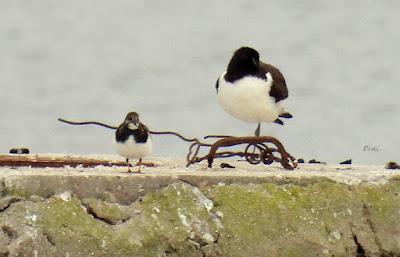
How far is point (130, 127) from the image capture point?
6.43 metres

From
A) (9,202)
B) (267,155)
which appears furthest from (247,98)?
(9,202)

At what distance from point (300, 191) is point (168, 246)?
2.26 feet

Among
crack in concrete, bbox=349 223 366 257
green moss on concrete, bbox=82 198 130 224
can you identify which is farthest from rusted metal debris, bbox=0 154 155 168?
crack in concrete, bbox=349 223 366 257

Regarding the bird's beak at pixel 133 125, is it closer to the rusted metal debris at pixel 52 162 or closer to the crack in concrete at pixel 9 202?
the rusted metal debris at pixel 52 162

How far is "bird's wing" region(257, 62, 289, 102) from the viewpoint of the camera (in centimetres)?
775

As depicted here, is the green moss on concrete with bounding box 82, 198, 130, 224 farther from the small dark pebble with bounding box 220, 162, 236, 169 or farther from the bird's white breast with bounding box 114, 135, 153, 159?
the small dark pebble with bounding box 220, 162, 236, 169

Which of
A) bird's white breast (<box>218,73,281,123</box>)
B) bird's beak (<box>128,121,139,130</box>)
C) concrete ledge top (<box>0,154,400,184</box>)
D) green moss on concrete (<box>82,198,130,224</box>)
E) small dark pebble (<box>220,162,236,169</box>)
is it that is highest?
bird's white breast (<box>218,73,281,123</box>)

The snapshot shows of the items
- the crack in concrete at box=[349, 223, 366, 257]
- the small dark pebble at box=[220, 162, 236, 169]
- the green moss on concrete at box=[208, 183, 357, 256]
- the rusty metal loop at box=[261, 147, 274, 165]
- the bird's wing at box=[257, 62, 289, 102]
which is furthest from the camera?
the bird's wing at box=[257, 62, 289, 102]

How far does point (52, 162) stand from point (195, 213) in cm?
99

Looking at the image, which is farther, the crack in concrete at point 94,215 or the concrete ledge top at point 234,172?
the concrete ledge top at point 234,172

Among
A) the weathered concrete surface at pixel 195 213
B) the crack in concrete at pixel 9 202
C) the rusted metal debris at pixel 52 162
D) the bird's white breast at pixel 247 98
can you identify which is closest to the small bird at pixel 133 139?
the weathered concrete surface at pixel 195 213

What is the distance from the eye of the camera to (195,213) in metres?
6.08

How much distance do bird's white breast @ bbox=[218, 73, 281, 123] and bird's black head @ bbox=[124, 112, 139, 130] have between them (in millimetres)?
1271

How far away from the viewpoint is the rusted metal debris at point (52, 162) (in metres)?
6.71
